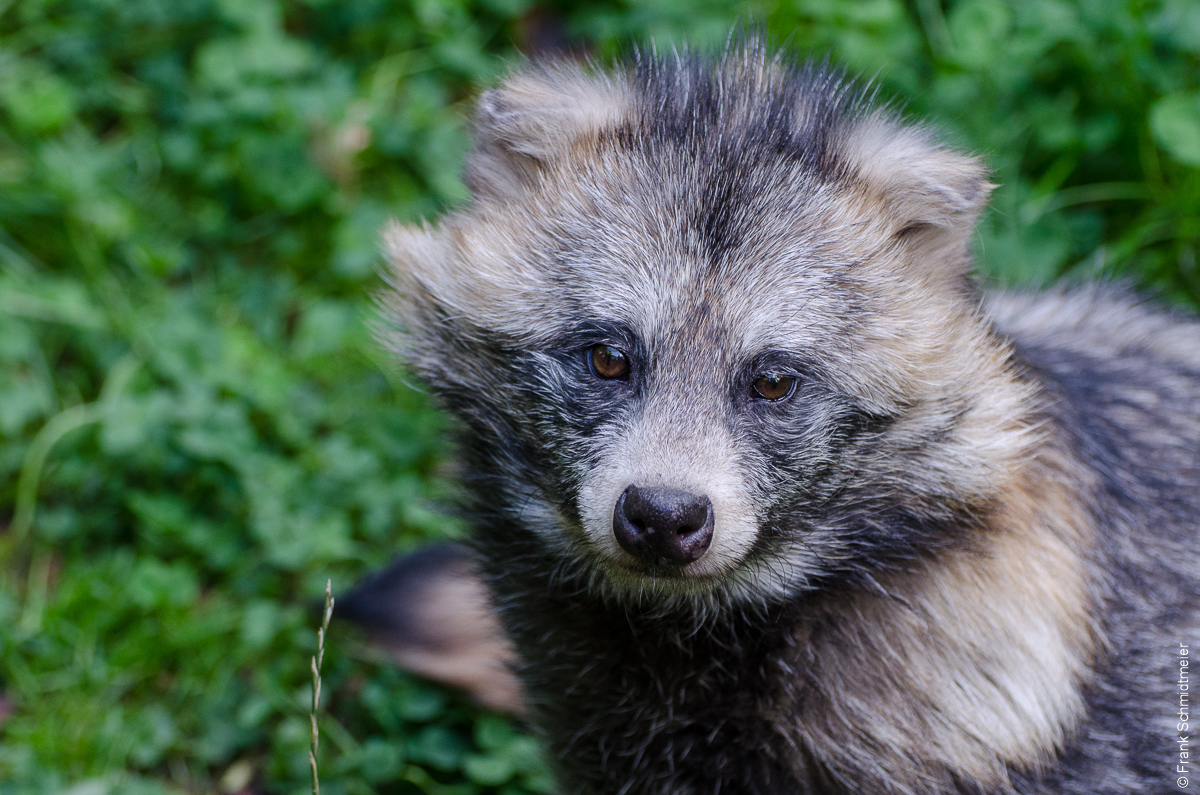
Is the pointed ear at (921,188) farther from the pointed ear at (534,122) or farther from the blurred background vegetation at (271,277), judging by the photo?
the blurred background vegetation at (271,277)

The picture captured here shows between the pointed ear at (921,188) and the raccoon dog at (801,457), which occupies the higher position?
the pointed ear at (921,188)

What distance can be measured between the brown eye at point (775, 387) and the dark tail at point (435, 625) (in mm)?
1401

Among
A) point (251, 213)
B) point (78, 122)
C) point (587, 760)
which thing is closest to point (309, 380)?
point (251, 213)

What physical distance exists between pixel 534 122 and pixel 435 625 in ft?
5.92

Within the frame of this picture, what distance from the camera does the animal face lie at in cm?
256

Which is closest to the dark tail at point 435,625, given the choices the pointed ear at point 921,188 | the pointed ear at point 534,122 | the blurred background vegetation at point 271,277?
the blurred background vegetation at point 271,277

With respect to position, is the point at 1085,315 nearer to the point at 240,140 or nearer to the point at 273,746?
the point at 273,746

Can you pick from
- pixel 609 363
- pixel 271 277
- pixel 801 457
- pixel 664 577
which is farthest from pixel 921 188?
pixel 271 277

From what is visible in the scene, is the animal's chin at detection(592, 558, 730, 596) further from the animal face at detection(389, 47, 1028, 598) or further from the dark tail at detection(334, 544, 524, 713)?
the dark tail at detection(334, 544, 524, 713)

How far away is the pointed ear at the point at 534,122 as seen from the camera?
2840mm

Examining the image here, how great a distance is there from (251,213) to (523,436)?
2734 mm

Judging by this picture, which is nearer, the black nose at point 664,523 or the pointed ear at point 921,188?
the black nose at point 664,523

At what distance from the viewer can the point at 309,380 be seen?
15.0 ft

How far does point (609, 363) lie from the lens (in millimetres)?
2646
